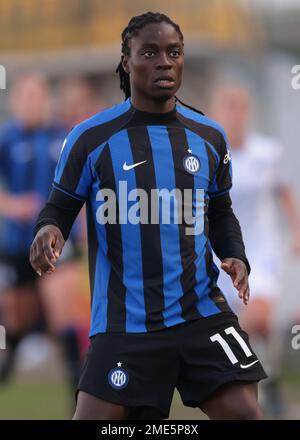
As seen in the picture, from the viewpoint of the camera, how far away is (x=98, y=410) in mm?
4445

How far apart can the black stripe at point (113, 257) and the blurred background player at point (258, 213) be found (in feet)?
14.0

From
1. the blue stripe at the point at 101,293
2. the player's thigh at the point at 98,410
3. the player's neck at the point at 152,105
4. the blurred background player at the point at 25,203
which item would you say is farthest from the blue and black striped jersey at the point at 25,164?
the player's thigh at the point at 98,410

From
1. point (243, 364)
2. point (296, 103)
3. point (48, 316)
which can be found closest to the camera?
point (243, 364)

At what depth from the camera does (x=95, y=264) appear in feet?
15.4

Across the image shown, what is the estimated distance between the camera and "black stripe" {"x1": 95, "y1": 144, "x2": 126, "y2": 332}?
460 centimetres

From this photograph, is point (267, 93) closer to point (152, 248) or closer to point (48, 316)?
point (48, 316)

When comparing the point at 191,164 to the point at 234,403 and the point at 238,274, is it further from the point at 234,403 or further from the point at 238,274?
the point at 234,403

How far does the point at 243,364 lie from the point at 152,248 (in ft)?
1.88

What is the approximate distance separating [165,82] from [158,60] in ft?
0.29

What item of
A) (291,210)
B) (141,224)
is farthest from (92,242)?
(291,210)

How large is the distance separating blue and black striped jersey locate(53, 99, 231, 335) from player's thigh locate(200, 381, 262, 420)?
31 cm

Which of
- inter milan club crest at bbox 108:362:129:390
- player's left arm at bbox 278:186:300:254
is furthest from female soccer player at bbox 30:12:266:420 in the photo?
player's left arm at bbox 278:186:300:254

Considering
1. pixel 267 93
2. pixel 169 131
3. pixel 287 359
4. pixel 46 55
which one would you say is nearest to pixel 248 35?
pixel 267 93

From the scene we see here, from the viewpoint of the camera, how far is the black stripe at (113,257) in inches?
181
